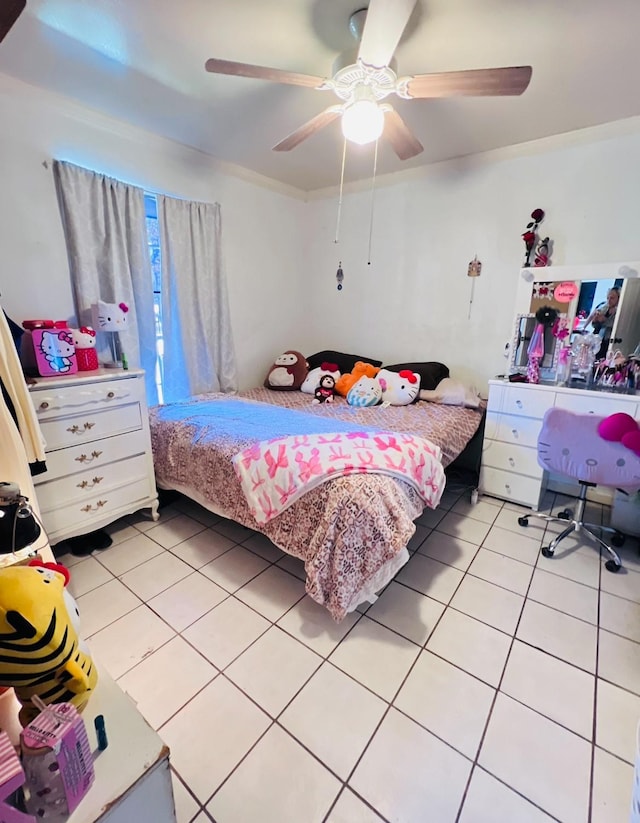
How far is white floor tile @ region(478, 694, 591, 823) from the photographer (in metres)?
1.06

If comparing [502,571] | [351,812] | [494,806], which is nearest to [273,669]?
[351,812]

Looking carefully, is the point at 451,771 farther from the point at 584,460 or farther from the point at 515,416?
the point at 515,416

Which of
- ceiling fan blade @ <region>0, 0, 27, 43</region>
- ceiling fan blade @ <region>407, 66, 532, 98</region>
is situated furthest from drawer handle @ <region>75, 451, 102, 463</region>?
ceiling fan blade @ <region>407, 66, 532, 98</region>

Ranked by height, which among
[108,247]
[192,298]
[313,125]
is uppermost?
[313,125]

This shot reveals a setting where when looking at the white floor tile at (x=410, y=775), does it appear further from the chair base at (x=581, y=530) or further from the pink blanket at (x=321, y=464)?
the chair base at (x=581, y=530)

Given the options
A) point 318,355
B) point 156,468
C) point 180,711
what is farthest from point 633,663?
point 318,355

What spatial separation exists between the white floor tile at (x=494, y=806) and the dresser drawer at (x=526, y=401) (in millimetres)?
1931

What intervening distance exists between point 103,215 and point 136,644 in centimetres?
244

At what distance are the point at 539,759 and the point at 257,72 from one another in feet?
8.64

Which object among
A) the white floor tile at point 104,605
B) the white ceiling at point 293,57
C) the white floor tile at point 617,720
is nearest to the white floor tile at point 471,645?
the white floor tile at point 617,720

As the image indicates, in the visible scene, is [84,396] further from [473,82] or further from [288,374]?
[473,82]

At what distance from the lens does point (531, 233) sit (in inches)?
103

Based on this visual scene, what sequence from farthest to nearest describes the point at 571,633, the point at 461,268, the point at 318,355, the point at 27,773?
the point at 318,355 < the point at 461,268 < the point at 571,633 < the point at 27,773

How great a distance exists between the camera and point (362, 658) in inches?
58.6
